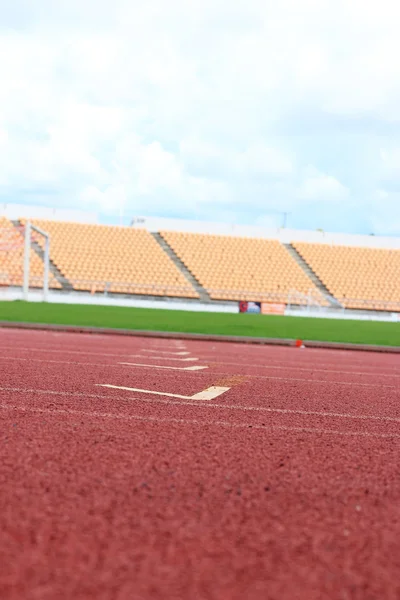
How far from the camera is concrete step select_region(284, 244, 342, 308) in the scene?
42.2m

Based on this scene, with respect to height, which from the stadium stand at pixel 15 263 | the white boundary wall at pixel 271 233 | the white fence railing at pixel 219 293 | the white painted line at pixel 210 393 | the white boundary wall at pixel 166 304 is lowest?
the white painted line at pixel 210 393

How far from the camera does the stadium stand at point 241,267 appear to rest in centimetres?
4184

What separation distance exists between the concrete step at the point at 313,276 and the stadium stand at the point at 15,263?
53.9 ft

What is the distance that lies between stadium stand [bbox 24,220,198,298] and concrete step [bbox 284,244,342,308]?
27.7ft

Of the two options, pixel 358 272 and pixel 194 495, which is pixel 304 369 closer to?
pixel 194 495

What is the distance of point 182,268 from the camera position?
4391 cm

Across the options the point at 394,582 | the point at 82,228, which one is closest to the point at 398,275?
the point at 82,228

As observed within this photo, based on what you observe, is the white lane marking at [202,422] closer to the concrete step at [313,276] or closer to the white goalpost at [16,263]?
the white goalpost at [16,263]

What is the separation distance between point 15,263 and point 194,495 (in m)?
39.6

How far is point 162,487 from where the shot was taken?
10.4 ft

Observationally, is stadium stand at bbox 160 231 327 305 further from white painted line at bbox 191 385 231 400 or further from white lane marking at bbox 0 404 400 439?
white lane marking at bbox 0 404 400 439

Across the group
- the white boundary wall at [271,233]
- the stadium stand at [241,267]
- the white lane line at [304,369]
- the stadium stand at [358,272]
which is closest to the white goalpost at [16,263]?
the stadium stand at [241,267]

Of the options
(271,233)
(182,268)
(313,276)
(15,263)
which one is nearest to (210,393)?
(15,263)

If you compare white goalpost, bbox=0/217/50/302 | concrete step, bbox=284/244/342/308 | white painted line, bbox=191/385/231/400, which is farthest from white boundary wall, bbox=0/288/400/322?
white painted line, bbox=191/385/231/400
